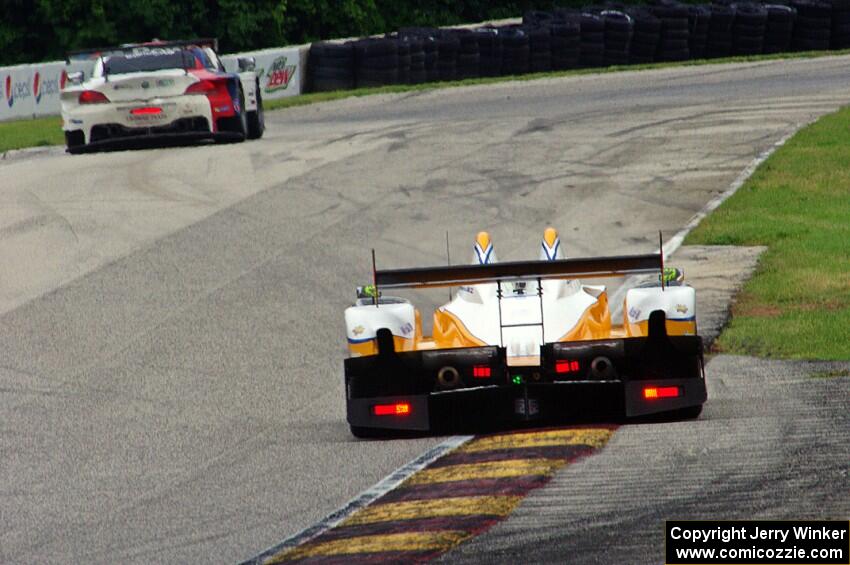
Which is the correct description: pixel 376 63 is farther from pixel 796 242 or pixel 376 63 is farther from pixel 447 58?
pixel 796 242

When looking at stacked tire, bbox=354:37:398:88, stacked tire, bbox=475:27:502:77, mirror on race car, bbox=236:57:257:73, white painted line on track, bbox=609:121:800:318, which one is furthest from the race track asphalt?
stacked tire, bbox=354:37:398:88

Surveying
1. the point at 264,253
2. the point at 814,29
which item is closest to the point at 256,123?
the point at 264,253

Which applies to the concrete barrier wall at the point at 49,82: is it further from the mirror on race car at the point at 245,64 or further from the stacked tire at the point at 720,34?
the mirror on race car at the point at 245,64

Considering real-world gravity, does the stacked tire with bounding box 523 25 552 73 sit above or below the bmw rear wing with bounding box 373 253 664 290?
below

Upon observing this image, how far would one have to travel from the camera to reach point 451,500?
805cm

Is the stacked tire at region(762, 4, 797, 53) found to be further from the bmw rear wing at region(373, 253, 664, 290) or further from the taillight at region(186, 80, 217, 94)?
the bmw rear wing at region(373, 253, 664, 290)

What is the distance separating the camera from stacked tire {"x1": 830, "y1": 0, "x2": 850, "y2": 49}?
3328cm

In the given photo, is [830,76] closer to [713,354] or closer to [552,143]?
[552,143]

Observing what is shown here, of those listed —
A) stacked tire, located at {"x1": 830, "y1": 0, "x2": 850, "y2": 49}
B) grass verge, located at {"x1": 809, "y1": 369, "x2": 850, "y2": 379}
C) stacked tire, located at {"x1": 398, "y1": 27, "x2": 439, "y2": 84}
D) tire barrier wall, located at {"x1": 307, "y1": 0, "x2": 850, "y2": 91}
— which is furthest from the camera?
stacked tire, located at {"x1": 830, "y1": 0, "x2": 850, "y2": 49}

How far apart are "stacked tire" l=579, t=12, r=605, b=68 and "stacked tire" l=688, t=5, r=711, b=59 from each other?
6.16ft

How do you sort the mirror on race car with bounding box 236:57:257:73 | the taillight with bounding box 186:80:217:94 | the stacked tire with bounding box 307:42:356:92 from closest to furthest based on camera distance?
the taillight with bounding box 186:80:217:94 → the mirror on race car with bounding box 236:57:257:73 → the stacked tire with bounding box 307:42:356:92

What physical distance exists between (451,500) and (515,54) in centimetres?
2570

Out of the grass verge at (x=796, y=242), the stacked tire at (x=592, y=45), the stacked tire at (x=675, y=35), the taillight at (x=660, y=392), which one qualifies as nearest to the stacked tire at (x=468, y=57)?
the stacked tire at (x=592, y=45)

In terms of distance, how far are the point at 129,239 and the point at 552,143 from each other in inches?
297
